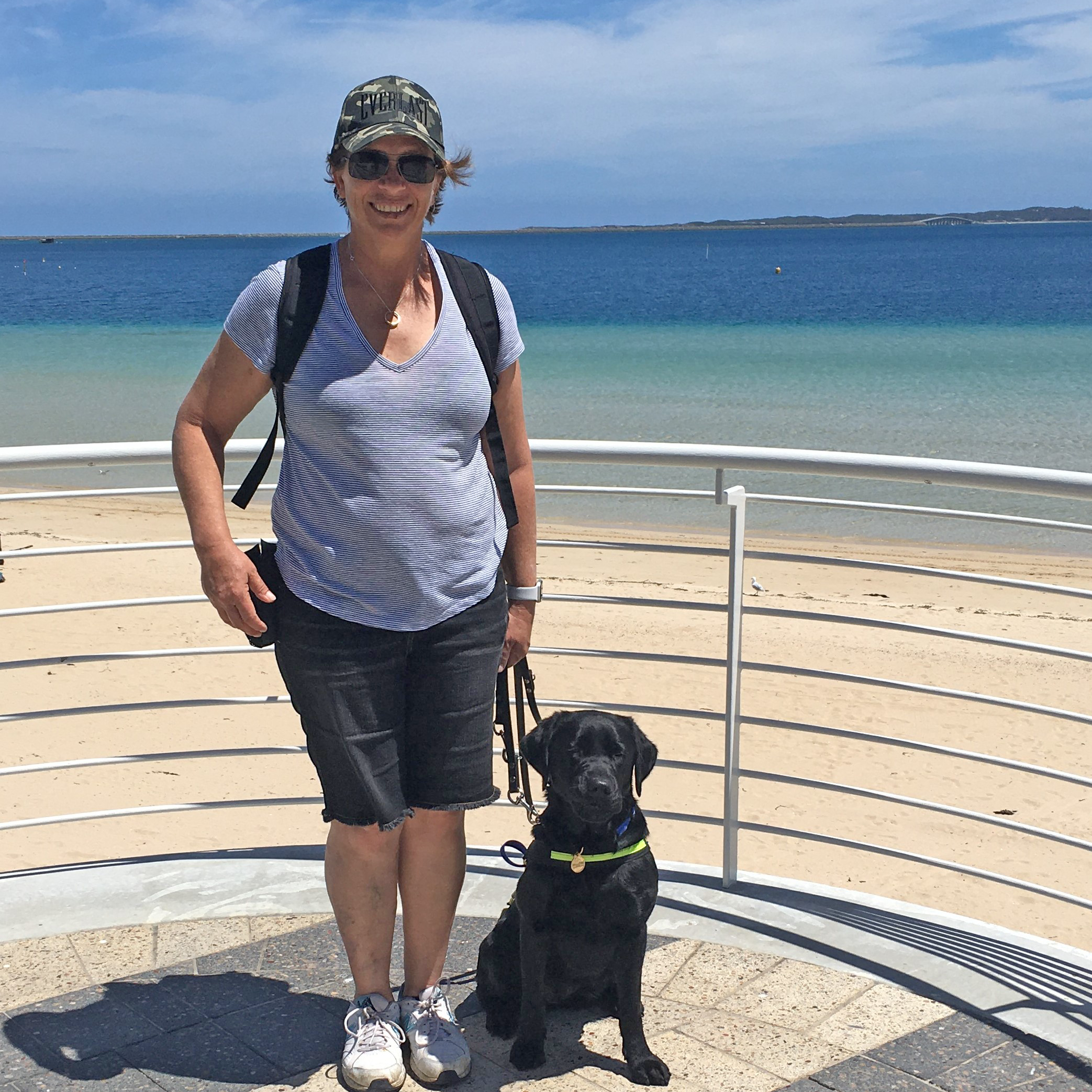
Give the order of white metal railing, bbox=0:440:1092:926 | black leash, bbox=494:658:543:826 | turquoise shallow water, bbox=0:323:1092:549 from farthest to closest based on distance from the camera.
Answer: turquoise shallow water, bbox=0:323:1092:549 → white metal railing, bbox=0:440:1092:926 → black leash, bbox=494:658:543:826

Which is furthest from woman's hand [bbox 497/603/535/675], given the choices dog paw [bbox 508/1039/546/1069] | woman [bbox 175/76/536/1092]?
dog paw [bbox 508/1039/546/1069]

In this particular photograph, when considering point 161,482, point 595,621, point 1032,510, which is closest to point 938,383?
point 1032,510

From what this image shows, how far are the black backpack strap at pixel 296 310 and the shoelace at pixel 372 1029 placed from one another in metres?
1.05

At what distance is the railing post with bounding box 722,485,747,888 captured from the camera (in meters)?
2.98

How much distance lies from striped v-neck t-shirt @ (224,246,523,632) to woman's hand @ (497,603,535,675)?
0.26 meters

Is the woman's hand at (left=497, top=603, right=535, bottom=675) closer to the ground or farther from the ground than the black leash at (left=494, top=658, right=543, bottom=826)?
farther from the ground

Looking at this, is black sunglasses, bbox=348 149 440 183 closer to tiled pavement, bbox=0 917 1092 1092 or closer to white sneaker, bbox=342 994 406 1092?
white sneaker, bbox=342 994 406 1092

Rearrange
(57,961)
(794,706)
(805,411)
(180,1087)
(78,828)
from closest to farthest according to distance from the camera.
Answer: (180,1087) < (57,961) < (78,828) < (794,706) < (805,411)

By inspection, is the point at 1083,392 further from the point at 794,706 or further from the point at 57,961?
the point at 57,961

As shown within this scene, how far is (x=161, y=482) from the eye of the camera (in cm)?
1628

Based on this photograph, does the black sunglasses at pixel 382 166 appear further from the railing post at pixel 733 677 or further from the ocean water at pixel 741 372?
the ocean water at pixel 741 372

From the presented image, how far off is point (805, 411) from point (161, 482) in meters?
11.4

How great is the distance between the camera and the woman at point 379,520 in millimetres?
2215

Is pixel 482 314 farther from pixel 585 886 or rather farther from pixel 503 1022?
pixel 503 1022
